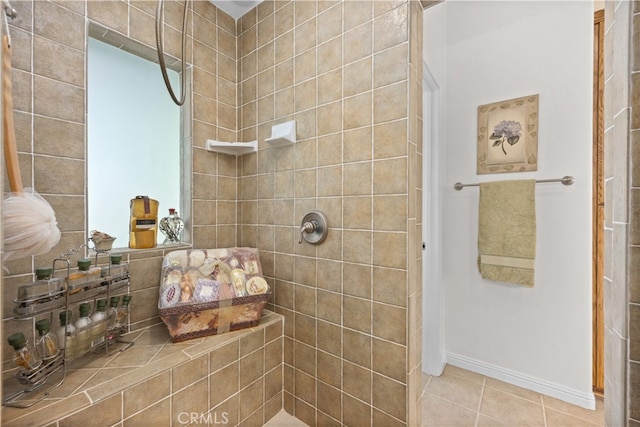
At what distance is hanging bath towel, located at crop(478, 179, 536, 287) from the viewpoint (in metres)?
1.73

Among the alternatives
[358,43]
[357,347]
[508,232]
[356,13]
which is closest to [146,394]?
[357,347]

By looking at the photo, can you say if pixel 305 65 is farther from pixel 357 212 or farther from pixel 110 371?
pixel 110 371

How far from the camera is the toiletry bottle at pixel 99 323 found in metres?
1.00

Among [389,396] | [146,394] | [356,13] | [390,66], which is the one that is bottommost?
[389,396]

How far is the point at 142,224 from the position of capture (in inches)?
52.4

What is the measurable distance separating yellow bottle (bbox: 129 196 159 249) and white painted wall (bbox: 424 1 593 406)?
1897 mm

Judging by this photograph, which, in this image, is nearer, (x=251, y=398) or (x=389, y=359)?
(x=389, y=359)

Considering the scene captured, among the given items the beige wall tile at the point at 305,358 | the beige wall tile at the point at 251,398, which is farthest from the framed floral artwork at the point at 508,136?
the beige wall tile at the point at 251,398

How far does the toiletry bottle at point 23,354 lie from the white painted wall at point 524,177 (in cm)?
225

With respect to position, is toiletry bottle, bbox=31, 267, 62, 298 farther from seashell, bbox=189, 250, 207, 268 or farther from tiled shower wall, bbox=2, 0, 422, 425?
seashell, bbox=189, 250, 207, 268

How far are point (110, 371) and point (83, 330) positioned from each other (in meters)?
0.18

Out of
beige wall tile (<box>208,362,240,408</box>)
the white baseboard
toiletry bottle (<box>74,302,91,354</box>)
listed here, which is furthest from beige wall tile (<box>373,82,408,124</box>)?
the white baseboard

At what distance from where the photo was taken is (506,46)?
72.6 inches

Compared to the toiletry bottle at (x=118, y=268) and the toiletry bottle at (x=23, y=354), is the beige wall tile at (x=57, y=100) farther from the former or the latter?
the toiletry bottle at (x=23, y=354)
